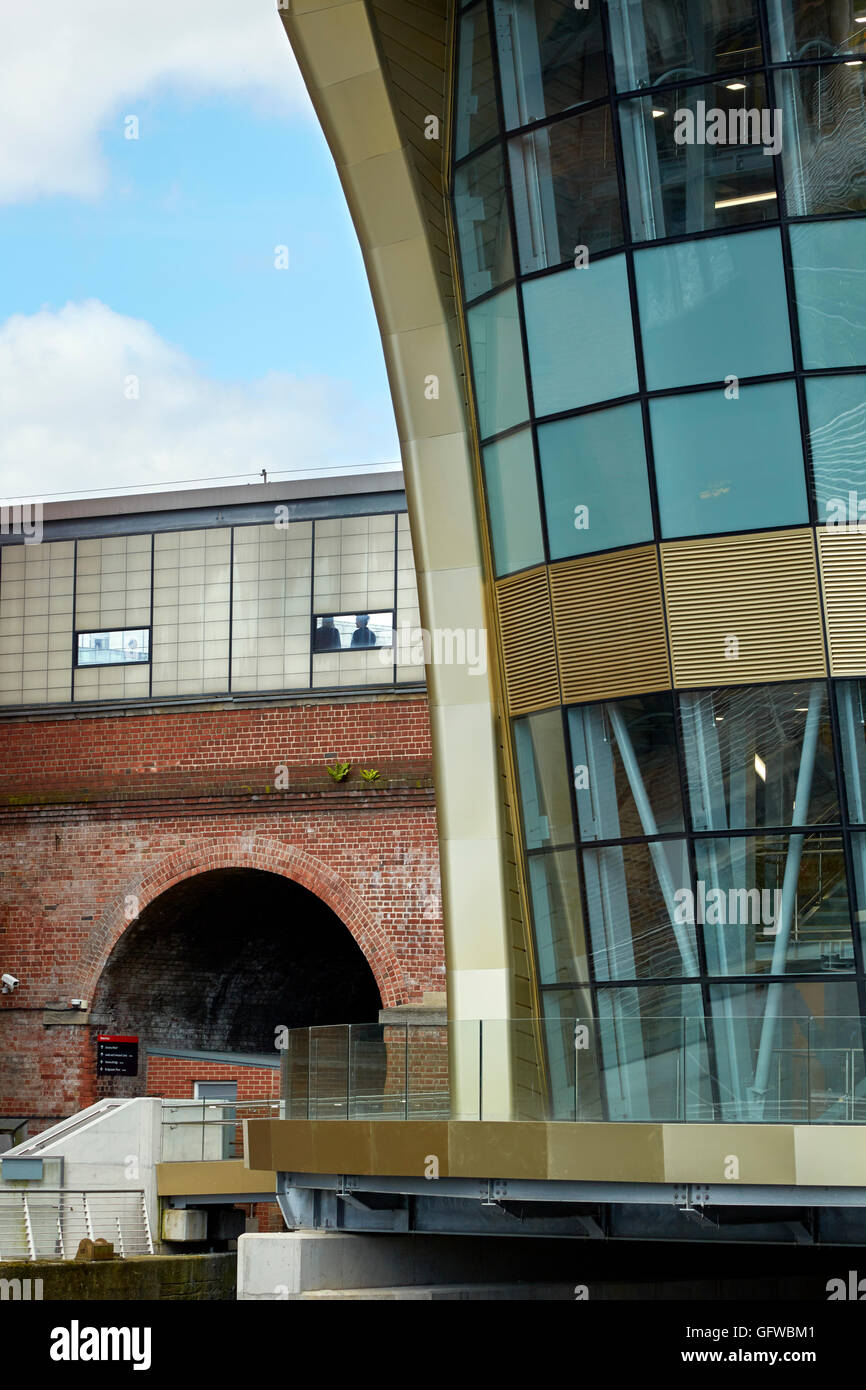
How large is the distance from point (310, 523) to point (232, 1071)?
32.6 ft

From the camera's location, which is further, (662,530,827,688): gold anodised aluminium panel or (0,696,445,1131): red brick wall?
(0,696,445,1131): red brick wall

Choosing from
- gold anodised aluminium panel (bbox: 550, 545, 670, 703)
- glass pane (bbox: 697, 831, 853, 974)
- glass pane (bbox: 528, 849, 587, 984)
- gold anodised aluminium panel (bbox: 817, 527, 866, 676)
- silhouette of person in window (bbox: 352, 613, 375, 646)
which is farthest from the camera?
silhouette of person in window (bbox: 352, 613, 375, 646)

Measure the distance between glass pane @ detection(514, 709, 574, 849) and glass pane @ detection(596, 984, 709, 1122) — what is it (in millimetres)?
2007

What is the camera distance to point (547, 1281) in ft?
65.8

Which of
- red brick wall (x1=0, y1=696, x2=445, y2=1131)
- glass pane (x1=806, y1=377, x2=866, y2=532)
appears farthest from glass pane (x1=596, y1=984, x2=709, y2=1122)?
red brick wall (x1=0, y1=696, x2=445, y2=1131)

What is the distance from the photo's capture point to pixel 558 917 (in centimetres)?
1800

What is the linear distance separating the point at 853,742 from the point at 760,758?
89cm

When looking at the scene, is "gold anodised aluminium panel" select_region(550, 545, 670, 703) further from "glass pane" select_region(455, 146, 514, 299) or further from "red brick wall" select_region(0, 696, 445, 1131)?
"red brick wall" select_region(0, 696, 445, 1131)

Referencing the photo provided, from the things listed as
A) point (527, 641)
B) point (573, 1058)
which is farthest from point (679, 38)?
point (573, 1058)

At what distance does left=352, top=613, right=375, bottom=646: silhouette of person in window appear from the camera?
30.3m

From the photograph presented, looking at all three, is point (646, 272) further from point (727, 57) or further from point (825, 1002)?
point (825, 1002)

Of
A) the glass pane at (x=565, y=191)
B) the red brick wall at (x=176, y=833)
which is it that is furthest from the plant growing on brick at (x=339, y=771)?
the glass pane at (x=565, y=191)

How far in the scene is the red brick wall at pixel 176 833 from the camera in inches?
1155

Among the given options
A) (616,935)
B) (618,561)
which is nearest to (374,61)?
(618,561)
